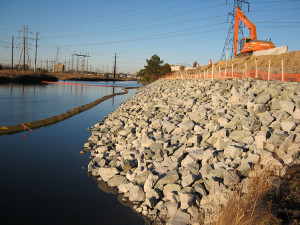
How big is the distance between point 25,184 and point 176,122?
493 cm

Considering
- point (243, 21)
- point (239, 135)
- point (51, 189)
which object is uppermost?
point (243, 21)

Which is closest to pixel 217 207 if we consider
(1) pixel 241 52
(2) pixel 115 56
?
(1) pixel 241 52

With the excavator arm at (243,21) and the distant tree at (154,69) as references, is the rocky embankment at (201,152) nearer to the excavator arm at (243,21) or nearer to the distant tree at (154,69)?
the excavator arm at (243,21)

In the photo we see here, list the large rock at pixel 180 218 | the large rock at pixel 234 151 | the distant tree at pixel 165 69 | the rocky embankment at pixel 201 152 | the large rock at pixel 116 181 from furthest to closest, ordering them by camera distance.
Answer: the distant tree at pixel 165 69, the large rock at pixel 116 181, the large rock at pixel 234 151, the rocky embankment at pixel 201 152, the large rock at pixel 180 218

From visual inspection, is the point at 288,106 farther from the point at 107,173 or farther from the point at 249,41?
the point at 249,41

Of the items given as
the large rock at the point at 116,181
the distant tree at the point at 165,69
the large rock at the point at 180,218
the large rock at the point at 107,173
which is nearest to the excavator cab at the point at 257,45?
the distant tree at the point at 165,69

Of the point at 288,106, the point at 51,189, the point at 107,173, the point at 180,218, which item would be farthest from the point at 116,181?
the point at 288,106

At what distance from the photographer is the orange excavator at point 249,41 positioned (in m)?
28.6

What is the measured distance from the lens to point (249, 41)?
98.0 feet

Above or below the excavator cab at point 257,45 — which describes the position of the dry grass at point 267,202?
below

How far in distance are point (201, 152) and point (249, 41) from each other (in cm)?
2838

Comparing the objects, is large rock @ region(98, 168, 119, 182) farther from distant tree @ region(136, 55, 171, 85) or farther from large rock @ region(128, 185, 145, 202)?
distant tree @ region(136, 55, 171, 85)

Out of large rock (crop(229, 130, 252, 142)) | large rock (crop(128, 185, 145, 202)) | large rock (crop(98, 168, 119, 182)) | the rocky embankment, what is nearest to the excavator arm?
the rocky embankment

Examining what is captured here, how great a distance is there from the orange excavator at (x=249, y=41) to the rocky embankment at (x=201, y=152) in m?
22.2
